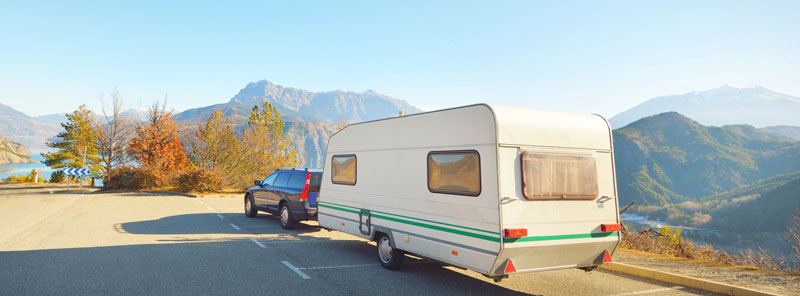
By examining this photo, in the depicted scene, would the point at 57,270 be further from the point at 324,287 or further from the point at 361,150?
the point at 361,150

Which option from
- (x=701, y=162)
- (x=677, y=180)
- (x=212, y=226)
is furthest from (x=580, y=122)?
(x=701, y=162)

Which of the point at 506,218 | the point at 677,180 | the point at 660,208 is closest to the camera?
the point at 506,218

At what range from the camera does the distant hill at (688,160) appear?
463 ft

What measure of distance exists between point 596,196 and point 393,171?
10.2 feet

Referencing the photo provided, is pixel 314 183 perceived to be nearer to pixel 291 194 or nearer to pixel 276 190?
pixel 291 194

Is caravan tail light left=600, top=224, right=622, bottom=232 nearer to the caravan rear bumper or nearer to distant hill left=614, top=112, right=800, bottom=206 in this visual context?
the caravan rear bumper

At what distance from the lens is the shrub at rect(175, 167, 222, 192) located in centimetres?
2341

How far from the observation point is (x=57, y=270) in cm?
652

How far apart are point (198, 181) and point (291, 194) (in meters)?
14.6

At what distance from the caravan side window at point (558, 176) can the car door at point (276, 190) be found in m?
7.95

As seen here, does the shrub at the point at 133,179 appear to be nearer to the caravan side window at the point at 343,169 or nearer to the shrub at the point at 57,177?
the shrub at the point at 57,177

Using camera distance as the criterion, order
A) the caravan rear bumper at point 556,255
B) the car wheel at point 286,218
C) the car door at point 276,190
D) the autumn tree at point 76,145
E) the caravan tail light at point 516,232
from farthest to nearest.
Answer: the autumn tree at point 76,145
the car door at point 276,190
the car wheel at point 286,218
the caravan rear bumper at point 556,255
the caravan tail light at point 516,232

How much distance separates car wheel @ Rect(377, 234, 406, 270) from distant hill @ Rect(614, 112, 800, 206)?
136902 millimetres

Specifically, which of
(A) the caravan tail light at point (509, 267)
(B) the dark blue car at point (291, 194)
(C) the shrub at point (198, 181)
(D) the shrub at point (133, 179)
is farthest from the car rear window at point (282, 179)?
(D) the shrub at point (133, 179)
